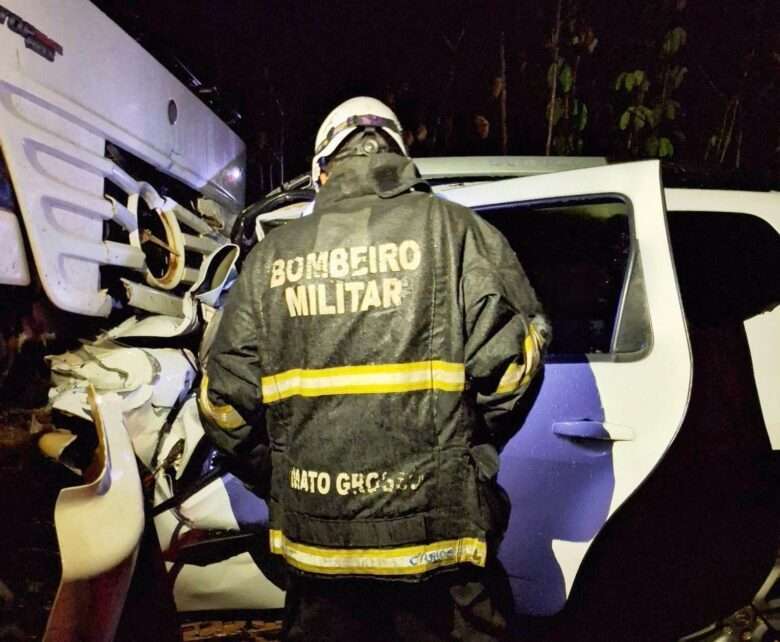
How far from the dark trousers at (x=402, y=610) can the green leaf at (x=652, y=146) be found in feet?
20.3

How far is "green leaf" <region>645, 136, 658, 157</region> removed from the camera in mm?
6340

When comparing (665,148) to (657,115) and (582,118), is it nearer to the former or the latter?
(657,115)

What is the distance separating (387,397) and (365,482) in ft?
0.71

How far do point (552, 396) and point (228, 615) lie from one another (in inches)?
61.0

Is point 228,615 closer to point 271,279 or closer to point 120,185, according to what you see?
point 271,279

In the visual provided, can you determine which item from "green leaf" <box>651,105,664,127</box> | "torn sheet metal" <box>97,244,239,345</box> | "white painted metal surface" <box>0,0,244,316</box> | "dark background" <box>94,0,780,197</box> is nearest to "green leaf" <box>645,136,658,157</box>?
"green leaf" <box>651,105,664,127</box>

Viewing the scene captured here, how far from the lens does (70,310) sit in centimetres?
243

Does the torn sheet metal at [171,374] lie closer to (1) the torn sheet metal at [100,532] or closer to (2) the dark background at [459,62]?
(1) the torn sheet metal at [100,532]

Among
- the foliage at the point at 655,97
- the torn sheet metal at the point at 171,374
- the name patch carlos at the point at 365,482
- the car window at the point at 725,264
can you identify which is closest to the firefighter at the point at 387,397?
the name patch carlos at the point at 365,482

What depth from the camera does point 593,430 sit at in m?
1.82

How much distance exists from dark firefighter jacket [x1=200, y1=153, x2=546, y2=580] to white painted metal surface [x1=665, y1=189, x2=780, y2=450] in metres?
1.14

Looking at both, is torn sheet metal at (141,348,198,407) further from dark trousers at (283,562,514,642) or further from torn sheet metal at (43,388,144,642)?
dark trousers at (283,562,514,642)

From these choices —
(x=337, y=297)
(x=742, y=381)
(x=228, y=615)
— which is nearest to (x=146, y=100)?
(x=337, y=297)

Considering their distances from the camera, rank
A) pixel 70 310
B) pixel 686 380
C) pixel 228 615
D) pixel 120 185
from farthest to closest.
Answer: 1. pixel 120 185
2. pixel 70 310
3. pixel 228 615
4. pixel 686 380
